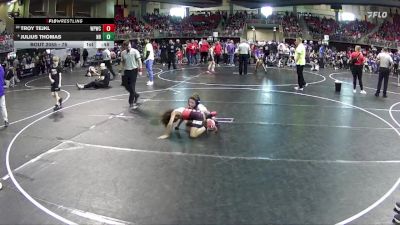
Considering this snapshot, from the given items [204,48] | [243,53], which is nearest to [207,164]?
[243,53]

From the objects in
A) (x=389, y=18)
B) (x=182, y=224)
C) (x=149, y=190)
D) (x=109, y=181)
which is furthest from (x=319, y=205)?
(x=389, y=18)

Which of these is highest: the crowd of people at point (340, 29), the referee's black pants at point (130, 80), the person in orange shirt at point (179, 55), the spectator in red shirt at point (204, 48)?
the crowd of people at point (340, 29)

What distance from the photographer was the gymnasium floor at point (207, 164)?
18.8 ft

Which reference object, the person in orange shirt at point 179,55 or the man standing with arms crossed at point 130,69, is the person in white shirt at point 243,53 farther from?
the man standing with arms crossed at point 130,69

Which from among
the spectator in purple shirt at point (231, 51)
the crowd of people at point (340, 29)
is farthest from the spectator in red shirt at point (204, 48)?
the crowd of people at point (340, 29)

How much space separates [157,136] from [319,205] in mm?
4475

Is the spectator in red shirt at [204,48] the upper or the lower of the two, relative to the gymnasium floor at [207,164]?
upper

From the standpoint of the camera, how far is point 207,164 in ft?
24.8

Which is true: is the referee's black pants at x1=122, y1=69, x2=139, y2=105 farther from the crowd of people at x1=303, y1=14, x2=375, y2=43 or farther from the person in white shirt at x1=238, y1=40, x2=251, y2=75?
the crowd of people at x1=303, y1=14, x2=375, y2=43
